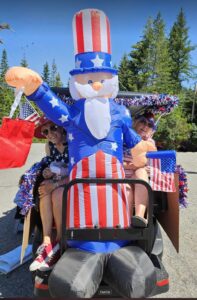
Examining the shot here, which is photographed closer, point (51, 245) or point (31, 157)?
point (51, 245)

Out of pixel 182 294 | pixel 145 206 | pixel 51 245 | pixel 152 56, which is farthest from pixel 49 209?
pixel 152 56

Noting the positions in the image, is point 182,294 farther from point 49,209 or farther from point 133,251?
point 49,209

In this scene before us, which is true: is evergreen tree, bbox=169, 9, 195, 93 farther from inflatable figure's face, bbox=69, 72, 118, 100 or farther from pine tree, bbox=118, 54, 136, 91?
inflatable figure's face, bbox=69, 72, 118, 100

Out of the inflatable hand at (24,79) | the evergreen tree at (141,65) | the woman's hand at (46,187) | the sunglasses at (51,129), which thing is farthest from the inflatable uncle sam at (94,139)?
the evergreen tree at (141,65)

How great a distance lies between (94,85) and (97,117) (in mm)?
245

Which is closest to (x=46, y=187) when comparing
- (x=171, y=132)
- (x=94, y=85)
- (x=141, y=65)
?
(x=94, y=85)

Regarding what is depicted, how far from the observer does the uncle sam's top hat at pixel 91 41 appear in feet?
8.54

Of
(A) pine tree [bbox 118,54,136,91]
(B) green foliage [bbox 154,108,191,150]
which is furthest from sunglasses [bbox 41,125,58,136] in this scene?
(A) pine tree [bbox 118,54,136,91]

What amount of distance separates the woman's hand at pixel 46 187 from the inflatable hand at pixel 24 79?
2.64 ft

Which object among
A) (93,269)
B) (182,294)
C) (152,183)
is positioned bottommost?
(182,294)

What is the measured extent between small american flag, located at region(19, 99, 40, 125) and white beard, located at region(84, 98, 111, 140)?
1.77 feet

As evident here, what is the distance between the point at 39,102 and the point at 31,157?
933cm

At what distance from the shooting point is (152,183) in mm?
2912

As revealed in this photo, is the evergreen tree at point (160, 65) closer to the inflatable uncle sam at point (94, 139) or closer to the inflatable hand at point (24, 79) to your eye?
the inflatable uncle sam at point (94, 139)
